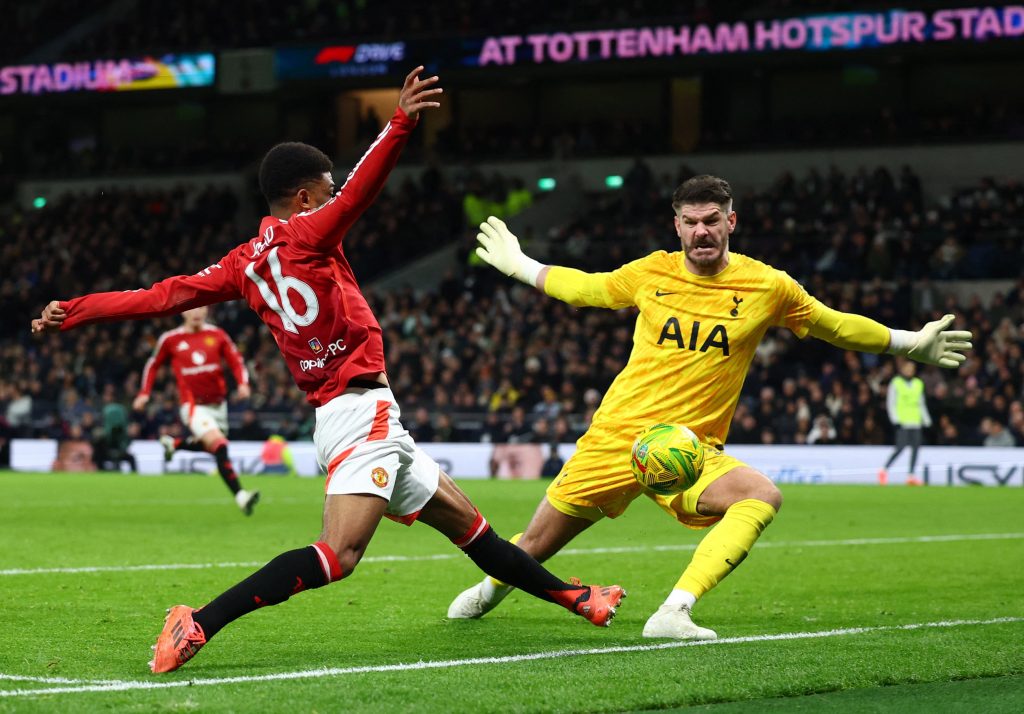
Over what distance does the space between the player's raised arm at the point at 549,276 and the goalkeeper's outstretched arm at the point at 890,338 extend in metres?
1.02

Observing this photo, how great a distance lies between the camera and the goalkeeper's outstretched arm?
7.53 meters

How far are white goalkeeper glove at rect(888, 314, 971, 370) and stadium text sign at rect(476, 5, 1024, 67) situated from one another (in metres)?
24.2

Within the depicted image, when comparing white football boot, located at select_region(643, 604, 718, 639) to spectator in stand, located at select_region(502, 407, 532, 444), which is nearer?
white football boot, located at select_region(643, 604, 718, 639)

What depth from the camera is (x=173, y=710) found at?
17.0 feet

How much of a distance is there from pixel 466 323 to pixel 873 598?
22.9m

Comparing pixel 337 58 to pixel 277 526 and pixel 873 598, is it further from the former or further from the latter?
pixel 873 598

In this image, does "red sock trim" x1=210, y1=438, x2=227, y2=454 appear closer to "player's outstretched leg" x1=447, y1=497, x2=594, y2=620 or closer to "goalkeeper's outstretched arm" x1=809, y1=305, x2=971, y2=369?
"player's outstretched leg" x1=447, y1=497, x2=594, y2=620

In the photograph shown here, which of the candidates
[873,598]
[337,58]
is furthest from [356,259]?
[873,598]

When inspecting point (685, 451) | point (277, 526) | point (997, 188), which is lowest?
point (277, 526)

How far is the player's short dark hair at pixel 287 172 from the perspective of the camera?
663 cm

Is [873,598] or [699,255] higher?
[699,255]

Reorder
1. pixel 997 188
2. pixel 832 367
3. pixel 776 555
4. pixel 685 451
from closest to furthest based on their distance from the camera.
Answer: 1. pixel 685 451
2. pixel 776 555
3. pixel 832 367
4. pixel 997 188

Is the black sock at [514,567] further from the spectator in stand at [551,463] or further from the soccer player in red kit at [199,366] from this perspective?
the spectator in stand at [551,463]

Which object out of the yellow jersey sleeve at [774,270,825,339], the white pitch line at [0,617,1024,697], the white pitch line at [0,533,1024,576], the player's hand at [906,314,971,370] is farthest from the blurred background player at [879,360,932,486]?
the yellow jersey sleeve at [774,270,825,339]
